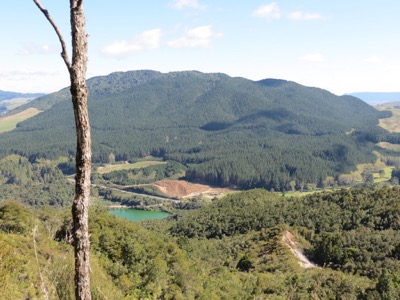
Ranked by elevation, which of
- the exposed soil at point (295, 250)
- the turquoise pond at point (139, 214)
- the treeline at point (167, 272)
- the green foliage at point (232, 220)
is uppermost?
the treeline at point (167, 272)

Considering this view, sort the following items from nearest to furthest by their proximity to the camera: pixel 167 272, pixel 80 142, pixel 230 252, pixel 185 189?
pixel 80 142 → pixel 167 272 → pixel 230 252 → pixel 185 189

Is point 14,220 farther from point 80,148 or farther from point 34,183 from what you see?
point 34,183

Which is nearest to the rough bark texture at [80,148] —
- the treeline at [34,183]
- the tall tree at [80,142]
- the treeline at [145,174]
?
the tall tree at [80,142]

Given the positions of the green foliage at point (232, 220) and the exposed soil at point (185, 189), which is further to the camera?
the exposed soil at point (185, 189)

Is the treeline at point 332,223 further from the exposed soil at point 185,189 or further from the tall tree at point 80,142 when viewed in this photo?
the tall tree at point 80,142

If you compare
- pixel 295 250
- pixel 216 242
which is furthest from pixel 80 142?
pixel 216 242

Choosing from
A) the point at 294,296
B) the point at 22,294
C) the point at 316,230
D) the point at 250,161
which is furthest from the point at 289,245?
the point at 250,161

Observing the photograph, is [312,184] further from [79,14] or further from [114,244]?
[79,14]
